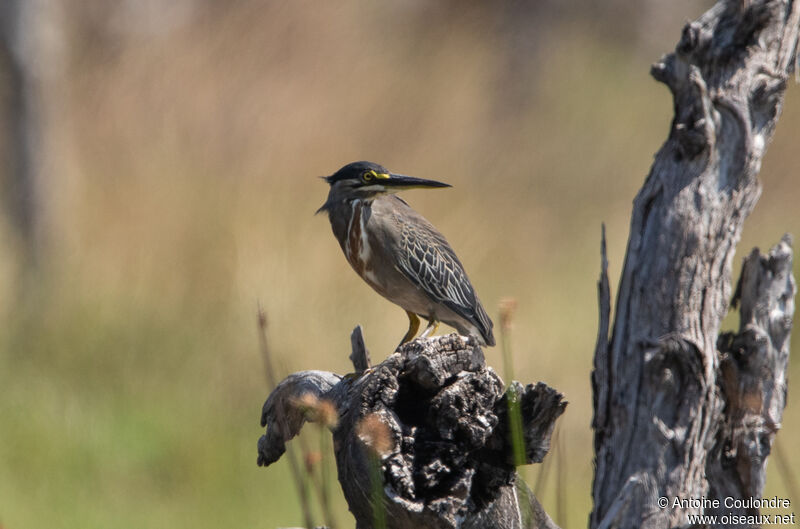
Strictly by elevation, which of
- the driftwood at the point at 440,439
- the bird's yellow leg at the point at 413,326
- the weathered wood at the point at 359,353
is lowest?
the driftwood at the point at 440,439

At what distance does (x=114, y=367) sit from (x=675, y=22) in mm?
8231

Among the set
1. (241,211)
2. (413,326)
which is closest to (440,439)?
(413,326)

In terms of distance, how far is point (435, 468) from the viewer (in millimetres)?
2111

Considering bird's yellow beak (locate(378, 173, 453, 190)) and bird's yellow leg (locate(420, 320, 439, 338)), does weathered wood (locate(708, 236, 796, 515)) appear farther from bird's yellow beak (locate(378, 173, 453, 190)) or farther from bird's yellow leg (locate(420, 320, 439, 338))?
bird's yellow leg (locate(420, 320, 439, 338))

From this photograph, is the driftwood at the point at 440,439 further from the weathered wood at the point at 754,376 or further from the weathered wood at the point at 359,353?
the weathered wood at the point at 359,353

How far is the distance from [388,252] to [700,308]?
1.87m

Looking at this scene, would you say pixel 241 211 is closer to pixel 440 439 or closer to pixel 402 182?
pixel 402 182

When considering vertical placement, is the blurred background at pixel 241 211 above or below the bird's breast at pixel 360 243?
above

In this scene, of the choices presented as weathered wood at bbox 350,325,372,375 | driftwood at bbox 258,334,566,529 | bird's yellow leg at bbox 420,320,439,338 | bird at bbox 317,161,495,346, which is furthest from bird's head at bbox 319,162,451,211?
driftwood at bbox 258,334,566,529

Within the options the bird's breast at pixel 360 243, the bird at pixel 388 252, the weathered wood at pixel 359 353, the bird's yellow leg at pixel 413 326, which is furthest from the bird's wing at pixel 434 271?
the weathered wood at pixel 359 353

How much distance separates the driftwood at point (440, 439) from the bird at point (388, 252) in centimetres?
155

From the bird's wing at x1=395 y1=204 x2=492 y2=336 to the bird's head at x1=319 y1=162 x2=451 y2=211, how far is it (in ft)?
0.90

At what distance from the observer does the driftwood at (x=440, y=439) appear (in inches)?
82.7

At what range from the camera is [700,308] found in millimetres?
2178
